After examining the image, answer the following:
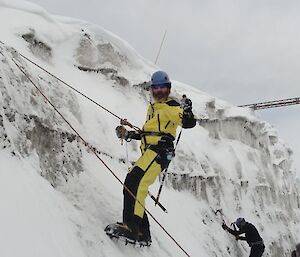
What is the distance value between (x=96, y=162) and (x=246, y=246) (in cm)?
732

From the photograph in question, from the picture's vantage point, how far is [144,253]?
6.51m

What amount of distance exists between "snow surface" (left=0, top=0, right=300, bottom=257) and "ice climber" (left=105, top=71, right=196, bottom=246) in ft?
0.93

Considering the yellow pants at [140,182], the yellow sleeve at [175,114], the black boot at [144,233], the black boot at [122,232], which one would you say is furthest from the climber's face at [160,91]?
the black boot at [122,232]

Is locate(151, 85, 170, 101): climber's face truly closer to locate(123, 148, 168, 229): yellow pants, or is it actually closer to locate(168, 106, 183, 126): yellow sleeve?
locate(168, 106, 183, 126): yellow sleeve

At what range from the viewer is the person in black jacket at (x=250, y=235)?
12.1 metres

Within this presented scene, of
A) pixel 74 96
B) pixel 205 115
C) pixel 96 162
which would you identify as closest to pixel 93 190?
pixel 96 162

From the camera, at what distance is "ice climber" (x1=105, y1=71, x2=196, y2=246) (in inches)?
235

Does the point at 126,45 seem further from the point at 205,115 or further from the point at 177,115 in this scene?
the point at 177,115

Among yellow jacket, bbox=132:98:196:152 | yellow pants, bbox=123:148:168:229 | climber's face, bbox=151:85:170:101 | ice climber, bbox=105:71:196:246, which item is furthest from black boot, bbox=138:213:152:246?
climber's face, bbox=151:85:170:101

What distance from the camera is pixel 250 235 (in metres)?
12.2

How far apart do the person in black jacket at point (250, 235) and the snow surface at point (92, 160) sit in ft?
1.04

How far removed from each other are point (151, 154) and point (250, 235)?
7.21 m

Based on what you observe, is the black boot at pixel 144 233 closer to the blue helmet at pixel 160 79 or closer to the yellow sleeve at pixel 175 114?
the yellow sleeve at pixel 175 114

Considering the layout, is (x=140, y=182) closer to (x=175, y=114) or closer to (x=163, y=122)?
(x=163, y=122)
